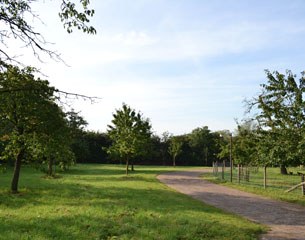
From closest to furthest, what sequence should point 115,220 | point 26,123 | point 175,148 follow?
point 115,220, point 26,123, point 175,148

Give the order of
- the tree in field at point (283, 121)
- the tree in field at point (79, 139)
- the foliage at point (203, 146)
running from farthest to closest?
the foliage at point (203, 146) < the tree in field at point (79, 139) < the tree in field at point (283, 121)

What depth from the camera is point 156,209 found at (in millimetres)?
12500

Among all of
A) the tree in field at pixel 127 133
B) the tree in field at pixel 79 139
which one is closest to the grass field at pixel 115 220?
the tree in field at pixel 127 133

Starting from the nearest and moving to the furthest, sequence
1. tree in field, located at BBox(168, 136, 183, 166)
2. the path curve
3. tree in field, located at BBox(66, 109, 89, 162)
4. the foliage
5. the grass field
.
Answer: the grass field
the path curve
tree in field, located at BBox(66, 109, 89, 162)
tree in field, located at BBox(168, 136, 183, 166)
the foliage

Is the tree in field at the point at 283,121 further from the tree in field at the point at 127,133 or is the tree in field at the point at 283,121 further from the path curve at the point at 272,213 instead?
the tree in field at the point at 127,133

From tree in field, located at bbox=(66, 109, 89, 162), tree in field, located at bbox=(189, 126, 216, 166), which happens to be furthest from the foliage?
tree in field, located at bbox=(66, 109, 89, 162)

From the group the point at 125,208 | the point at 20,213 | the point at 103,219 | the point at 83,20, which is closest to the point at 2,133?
the point at 20,213

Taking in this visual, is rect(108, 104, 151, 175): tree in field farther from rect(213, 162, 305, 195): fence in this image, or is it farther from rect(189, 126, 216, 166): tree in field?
rect(189, 126, 216, 166): tree in field

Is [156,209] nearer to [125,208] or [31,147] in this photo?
[125,208]

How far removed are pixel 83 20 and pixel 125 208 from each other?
27.4 feet

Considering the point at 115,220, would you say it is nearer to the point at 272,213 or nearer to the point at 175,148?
the point at 272,213

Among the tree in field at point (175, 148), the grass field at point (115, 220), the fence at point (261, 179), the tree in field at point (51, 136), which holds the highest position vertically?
the tree in field at point (175, 148)

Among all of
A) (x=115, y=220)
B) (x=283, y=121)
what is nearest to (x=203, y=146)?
(x=283, y=121)


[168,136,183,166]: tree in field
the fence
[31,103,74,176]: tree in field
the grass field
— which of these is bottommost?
the grass field
